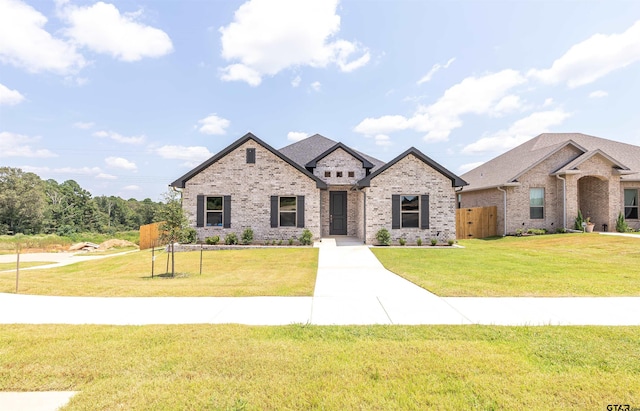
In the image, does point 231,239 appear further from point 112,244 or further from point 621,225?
point 621,225

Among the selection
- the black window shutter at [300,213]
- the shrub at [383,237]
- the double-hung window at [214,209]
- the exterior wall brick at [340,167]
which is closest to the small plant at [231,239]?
the double-hung window at [214,209]

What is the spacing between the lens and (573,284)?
7039 millimetres

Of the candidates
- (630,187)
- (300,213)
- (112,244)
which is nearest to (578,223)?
(630,187)

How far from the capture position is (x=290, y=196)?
51.5ft

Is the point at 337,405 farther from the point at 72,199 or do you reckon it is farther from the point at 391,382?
the point at 72,199

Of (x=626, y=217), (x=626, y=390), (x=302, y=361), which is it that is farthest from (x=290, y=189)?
(x=626, y=217)

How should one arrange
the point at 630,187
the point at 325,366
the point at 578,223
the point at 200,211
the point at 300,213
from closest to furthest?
the point at 325,366 < the point at 200,211 < the point at 300,213 < the point at 578,223 < the point at 630,187

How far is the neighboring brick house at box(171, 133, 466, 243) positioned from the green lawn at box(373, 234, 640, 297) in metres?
2.57

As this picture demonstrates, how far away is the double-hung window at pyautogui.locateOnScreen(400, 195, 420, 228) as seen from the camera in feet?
50.3

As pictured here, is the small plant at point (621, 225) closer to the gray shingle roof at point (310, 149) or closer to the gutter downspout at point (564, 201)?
the gutter downspout at point (564, 201)

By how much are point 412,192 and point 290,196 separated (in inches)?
242

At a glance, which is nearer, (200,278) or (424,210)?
(200,278)

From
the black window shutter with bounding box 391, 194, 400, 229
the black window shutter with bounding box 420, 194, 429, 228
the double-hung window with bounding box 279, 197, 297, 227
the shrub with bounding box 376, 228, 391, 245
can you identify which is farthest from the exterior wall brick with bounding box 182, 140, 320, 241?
the black window shutter with bounding box 420, 194, 429, 228

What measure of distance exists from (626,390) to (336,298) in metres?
4.13
